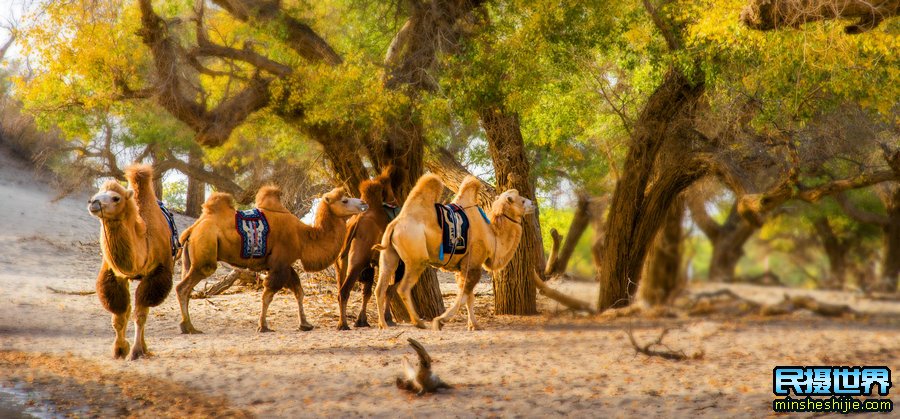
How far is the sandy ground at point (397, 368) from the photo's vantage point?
6273 mm

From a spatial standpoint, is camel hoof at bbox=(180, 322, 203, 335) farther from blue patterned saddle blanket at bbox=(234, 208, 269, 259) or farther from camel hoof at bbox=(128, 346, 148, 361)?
camel hoof at bbox=(128, 346, 148, 361)

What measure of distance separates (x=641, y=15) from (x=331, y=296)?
7.63 meters

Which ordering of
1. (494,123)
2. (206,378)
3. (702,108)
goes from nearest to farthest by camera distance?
(206,378), (702,108), (494,123)

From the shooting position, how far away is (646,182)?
1330 centimetres

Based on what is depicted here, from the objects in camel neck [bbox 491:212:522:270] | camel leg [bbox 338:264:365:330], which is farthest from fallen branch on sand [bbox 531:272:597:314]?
camel leg [bbox 338:264:365:330]

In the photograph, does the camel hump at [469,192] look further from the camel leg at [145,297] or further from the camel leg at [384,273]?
the camel leg at [145,297]

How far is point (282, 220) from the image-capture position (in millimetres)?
11703

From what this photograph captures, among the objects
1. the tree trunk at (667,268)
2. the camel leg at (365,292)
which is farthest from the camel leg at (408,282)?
the tree trunk at (667,268)

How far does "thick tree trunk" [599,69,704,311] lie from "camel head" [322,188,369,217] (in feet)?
12.0

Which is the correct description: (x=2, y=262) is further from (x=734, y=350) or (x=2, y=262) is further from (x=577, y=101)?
(x=734, y=350)

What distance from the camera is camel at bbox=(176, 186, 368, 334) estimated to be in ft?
36.2

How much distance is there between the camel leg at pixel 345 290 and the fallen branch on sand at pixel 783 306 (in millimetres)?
9469

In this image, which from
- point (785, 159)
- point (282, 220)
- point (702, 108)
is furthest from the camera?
point (702, 108)

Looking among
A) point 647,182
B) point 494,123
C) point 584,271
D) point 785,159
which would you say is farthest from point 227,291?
point 584,271
